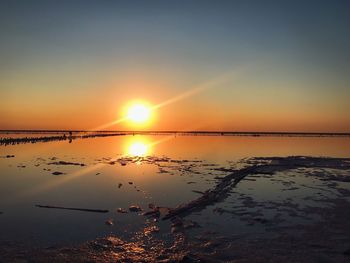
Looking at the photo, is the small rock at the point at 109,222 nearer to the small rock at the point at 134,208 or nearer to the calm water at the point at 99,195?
the calm water at the point at 99,195

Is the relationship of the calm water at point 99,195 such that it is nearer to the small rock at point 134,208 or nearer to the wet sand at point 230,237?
the wet sand at point 230,237

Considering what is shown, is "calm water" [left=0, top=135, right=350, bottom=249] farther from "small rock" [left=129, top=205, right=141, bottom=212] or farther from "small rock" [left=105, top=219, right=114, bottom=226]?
"small rock" [left=129, top=205, right=141, bottom=212]

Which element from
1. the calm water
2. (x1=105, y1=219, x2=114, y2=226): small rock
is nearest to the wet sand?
(x1=105, y1=219, x2=114, y2=226): small rock

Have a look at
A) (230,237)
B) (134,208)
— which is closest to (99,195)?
(134,208)

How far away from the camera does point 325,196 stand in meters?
19.4

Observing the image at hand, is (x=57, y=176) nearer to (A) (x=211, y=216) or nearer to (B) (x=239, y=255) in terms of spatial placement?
(A) (x=211, y=216)

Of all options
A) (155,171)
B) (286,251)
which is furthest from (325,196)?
(155,171)

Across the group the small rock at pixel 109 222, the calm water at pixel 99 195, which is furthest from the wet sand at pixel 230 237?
the calm water at pixel 99 195

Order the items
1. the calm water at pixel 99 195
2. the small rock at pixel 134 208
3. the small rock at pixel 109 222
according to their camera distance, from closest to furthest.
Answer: the calm water at pixel 99 195
the small rock at pixel 109 222
the small rock at pixel 134 208

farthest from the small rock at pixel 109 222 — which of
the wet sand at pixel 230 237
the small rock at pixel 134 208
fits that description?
the small rock at pixel 134 208

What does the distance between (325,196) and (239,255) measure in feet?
37.3

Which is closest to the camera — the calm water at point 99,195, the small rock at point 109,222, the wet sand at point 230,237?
the wet sand at point 230,237

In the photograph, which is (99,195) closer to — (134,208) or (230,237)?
(134,208)

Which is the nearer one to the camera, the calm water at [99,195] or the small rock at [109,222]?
the calm water at [99,195]
